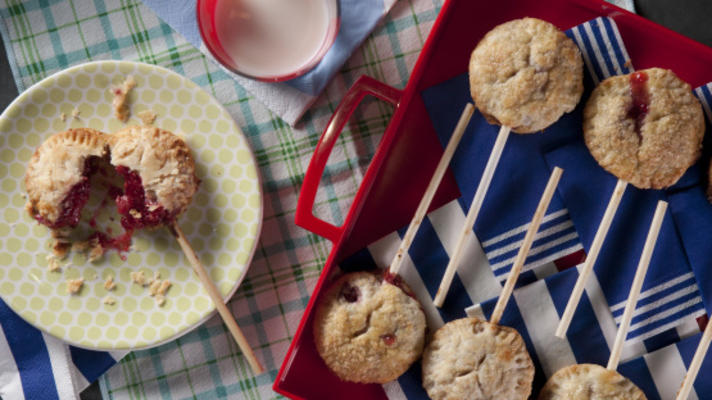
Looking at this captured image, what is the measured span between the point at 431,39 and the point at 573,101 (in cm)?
39

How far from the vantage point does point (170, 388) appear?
1.81m

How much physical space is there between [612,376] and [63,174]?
1484 mm

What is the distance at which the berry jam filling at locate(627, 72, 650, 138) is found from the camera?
1560 millimetres

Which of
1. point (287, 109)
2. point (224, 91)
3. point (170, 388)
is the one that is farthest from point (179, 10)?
point (170, 388)

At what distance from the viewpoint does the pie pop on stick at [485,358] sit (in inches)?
61.7

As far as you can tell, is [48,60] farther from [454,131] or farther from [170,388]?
[454,131]

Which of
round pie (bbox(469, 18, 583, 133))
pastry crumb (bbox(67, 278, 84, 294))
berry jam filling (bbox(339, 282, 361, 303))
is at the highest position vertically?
round pie (bbox(469, 18, 583, 133))

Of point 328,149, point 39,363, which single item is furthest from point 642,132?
point 39,363

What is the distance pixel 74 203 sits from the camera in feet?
5.34

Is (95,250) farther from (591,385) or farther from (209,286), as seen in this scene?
(591,385)

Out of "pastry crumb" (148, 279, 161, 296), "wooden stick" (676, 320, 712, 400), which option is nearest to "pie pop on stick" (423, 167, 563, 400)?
"wooden stick" (676, 320, 712, 400)

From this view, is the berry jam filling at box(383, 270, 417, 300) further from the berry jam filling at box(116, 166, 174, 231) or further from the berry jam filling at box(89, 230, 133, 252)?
the berry jam filling at box(89, 230, 133, 252)

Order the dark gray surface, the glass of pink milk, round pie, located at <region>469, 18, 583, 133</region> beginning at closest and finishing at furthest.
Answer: round pie, located at <region>469, 18, 583, 133</region> → the glass of pink milk → the dark gray surface

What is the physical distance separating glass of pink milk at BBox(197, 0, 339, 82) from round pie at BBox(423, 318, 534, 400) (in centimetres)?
80
